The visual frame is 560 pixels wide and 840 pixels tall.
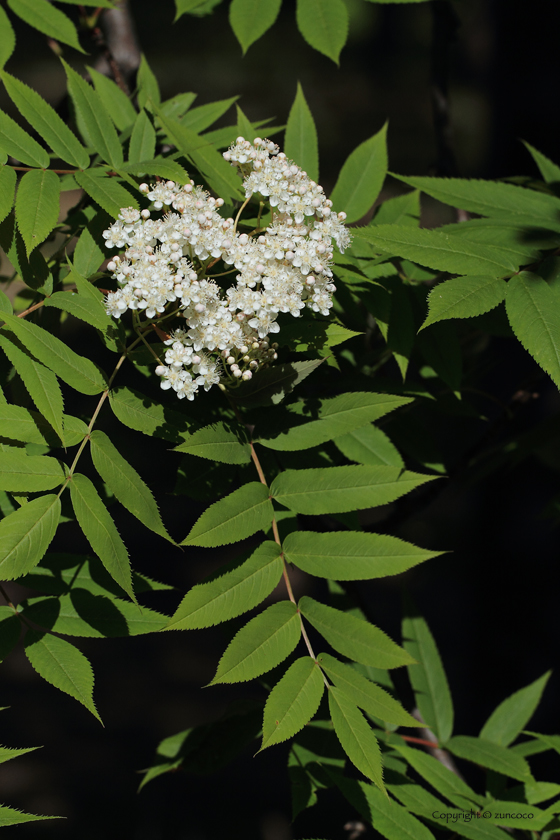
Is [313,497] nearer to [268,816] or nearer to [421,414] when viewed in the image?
[421,414]

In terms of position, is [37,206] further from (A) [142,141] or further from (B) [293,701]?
(B) [293,701]

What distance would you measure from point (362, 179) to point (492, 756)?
5.70ft

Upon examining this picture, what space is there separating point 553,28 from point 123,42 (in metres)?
2.58

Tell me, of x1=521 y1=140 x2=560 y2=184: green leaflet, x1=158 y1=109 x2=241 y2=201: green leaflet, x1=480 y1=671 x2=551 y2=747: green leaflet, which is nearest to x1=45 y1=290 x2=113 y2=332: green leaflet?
x1=158 y1=109 x2=241 y2=201: green leaflet

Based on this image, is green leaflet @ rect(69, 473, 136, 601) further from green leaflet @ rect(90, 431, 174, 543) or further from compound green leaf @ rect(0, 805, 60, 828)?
compound green leaf @ rect(0, 805, 60, 828)

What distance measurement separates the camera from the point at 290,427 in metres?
1.48

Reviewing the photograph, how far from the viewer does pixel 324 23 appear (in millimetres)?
1792

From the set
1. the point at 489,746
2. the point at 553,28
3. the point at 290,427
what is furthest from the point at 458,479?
the point at 553,28

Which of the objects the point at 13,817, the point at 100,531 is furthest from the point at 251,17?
the point at 13,817

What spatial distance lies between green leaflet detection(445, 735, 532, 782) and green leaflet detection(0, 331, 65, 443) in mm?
1488

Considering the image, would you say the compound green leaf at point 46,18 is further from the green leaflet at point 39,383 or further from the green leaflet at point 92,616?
the green leaflet at point 92,616

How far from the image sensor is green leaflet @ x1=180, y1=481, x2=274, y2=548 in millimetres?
1260

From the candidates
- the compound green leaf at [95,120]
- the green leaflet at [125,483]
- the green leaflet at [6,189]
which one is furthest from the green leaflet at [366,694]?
the compound green leaf at [95,120]

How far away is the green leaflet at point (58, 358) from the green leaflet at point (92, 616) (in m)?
0.48
